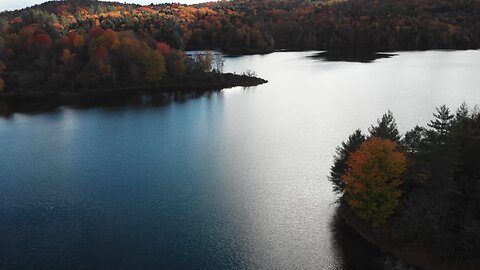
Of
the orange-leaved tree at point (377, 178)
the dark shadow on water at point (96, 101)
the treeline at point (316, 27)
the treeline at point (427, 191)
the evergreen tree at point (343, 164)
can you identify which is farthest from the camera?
the treeline at point (316, 27)

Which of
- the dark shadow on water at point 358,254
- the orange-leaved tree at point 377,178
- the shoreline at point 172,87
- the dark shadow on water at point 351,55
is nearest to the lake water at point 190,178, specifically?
the dark shadow on water at point 358,254

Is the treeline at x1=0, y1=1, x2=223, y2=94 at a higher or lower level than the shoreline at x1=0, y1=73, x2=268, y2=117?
higher

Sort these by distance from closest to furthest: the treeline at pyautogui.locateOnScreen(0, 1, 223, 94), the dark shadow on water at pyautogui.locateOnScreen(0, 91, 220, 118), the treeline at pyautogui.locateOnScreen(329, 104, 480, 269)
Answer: the treeline at pyautogui.locateOnScreen(329, 104, 480, 269) → the dark shadow on water at pyautogui.locateOnScreen(0, 91, 220, 118) → the treeline at pyautogui.locateOnScreen(0, 1, 223, 94)

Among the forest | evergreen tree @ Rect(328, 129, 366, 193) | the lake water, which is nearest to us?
the lake water

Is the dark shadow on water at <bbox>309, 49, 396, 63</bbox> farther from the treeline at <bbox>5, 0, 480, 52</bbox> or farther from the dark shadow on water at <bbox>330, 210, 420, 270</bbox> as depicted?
the dark shadow on water at <bbox>330, 210, 420, 270</bbox>

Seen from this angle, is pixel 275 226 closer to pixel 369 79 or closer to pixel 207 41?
pixel 369 79

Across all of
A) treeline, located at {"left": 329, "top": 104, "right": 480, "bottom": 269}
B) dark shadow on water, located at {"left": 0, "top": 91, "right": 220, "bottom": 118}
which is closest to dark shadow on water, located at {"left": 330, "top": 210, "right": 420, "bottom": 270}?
treeline, located at {"left": 329, "top": 104, "right": 480, "bottom": 269}

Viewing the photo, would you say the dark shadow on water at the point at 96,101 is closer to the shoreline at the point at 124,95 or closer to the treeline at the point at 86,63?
the shoreline at the point at 124,95

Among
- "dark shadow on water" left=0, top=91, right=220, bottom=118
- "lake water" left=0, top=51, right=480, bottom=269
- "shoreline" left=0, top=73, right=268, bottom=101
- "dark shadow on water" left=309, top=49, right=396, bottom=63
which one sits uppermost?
"dark shadow on water" left=309, top=49, right=396, bottom=63
